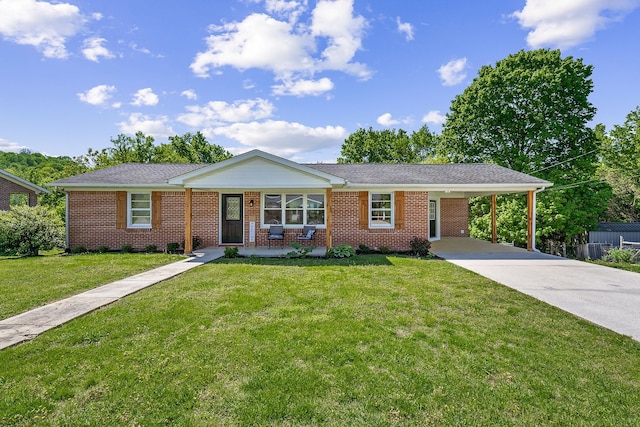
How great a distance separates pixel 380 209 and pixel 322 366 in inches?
384

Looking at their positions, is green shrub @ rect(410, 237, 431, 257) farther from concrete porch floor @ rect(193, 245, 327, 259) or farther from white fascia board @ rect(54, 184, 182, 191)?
white fascia board @ rect(54, 184, 182, 191)

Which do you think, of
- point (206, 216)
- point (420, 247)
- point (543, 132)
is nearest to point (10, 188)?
point (206, 216)

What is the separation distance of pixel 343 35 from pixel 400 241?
861 centimetres

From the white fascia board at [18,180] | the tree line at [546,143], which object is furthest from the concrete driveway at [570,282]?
the white fascia board at [18,180]

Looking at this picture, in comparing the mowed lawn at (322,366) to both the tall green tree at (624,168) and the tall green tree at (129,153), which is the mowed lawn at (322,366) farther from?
the tall green tree at (129,153)

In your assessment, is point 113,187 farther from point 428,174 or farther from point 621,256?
point 621,256

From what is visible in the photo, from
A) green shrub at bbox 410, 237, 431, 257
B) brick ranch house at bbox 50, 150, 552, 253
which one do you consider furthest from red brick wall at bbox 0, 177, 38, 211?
green shrub at bbox 410, 237, 431, 257

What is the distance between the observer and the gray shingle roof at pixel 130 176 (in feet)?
39.1

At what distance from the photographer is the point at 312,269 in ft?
28.2

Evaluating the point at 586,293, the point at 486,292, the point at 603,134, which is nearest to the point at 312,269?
the point at 486,292

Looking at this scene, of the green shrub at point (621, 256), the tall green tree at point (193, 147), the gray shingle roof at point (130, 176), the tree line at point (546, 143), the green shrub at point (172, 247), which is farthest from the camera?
the tall green tree at point (193, 147)

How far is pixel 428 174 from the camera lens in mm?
13555

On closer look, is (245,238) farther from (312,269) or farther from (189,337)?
(189,337)

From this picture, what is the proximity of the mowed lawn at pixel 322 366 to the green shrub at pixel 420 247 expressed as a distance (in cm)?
571
